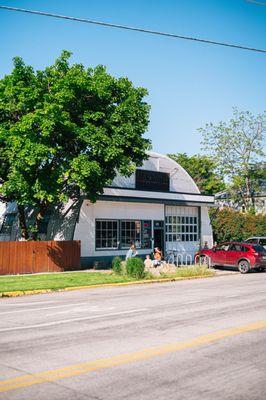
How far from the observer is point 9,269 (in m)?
22.6

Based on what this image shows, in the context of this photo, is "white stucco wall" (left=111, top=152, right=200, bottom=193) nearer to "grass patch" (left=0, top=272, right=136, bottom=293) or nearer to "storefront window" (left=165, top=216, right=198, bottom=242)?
"storefront window" (left=165, top=216, right=198, bottom=242)

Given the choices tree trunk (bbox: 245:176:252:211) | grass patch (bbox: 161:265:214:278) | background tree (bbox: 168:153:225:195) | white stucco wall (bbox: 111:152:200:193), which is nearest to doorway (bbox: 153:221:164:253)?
white stucco wall (bbox: 111:152:200:193)

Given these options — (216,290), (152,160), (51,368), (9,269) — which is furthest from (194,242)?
(51,368)

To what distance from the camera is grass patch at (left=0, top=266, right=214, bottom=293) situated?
17.5 metres

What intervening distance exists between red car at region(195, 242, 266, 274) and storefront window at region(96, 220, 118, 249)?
5.57m

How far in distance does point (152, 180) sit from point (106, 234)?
610 centimetres

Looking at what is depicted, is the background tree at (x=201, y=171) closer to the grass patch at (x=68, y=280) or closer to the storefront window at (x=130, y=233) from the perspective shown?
the storefront window at (x=130, y=233)

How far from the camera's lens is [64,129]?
70.7ft

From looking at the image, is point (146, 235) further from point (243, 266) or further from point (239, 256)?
point (243, 266)

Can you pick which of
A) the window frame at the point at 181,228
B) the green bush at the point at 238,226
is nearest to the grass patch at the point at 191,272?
the window frame at the point at 181,228

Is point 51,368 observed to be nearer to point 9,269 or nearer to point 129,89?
point 9,269

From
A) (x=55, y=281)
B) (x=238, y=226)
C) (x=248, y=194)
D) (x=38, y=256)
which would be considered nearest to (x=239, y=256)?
(x=55, y=281)

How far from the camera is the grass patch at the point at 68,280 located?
57.3 ft

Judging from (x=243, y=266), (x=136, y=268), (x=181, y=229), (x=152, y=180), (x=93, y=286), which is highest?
(x=152, y=180)
